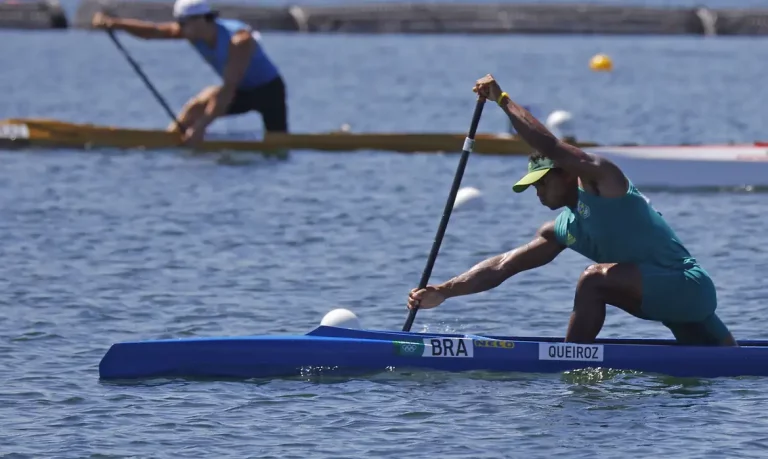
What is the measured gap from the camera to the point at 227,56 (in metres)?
18.1

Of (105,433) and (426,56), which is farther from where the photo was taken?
(426,56)

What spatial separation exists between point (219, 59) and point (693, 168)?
5.46 m

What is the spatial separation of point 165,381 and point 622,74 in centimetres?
2434

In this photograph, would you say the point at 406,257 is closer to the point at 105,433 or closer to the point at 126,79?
the point at 105,433

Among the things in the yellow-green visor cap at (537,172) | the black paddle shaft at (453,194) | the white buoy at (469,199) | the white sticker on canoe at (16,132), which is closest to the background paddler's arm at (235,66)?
the white sticker on canoe at (16,132)

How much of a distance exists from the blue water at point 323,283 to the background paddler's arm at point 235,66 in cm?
59

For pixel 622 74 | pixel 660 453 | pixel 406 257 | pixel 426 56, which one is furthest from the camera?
pixel 426 56

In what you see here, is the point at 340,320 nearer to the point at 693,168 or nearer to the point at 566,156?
the point at 566,156

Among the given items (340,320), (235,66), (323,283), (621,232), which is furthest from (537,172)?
(235,66)

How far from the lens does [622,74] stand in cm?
3244

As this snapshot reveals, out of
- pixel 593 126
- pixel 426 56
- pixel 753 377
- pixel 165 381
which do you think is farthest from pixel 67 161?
pixel 426 56

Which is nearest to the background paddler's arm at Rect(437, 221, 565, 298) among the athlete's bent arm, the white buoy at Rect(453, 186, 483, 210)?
the athlete's bent arm

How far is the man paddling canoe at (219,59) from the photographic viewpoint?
705 inches

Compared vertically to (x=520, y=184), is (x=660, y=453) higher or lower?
lower
